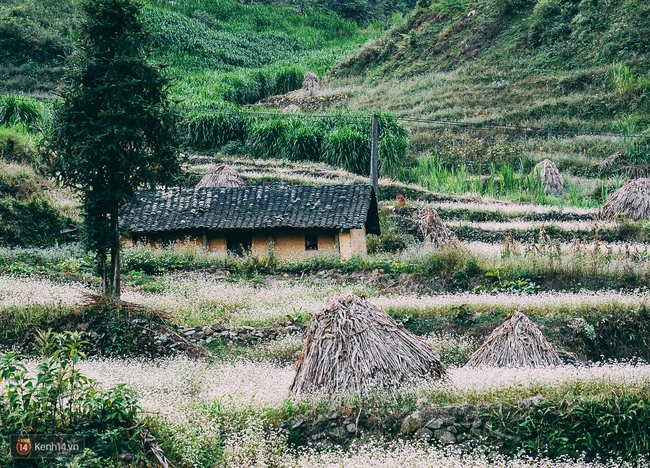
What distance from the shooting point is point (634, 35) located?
53.6m

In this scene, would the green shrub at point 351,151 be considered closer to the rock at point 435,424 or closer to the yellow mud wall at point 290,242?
the yellow mud wall at point 290,242

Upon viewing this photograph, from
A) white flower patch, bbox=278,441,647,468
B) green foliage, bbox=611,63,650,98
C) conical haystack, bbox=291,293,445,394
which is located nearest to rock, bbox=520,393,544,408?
white flower patch, bbox=278,441,647,468

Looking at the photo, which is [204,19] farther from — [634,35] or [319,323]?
[319,323]

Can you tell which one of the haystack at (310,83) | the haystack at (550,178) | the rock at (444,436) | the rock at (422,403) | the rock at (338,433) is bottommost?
the rock at (338,433)

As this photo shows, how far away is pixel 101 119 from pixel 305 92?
41.4 m

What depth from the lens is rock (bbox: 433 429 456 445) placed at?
1234cm

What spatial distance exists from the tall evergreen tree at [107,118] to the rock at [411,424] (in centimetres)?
961

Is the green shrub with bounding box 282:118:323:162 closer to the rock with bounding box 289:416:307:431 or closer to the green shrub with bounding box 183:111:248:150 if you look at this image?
the green shrub with bounding box 183:111:248:150

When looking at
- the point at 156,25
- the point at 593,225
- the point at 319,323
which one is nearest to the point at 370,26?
the point at 156,25

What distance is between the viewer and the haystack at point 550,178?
40.2 metres

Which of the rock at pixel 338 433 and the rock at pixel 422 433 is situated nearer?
the rock at pixel 422 433

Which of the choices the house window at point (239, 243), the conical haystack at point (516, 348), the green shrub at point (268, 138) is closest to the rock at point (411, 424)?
the conical haystack at point (516, 348)

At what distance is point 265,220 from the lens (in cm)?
2950

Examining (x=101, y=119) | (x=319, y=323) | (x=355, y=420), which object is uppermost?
(x=101, y=119)
